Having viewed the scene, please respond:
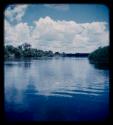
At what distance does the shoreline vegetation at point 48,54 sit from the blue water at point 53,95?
8cm

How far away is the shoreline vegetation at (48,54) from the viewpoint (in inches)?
82.6

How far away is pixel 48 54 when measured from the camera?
219 centimetres

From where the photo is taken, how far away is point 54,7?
209cm

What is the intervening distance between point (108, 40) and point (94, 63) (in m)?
0.26

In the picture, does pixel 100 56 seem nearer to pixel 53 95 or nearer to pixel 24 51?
pixel 53 95

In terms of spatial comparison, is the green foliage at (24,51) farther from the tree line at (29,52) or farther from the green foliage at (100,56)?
the green foliage at (100,56)

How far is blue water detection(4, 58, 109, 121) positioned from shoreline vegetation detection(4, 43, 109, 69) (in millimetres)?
82

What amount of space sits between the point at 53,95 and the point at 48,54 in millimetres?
369

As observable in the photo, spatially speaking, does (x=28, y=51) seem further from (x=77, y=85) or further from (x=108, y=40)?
(x=108, y=40)

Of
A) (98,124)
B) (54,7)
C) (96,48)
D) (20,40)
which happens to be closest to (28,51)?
(20,40)

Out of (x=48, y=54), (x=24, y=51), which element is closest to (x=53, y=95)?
(x=48, y=54)

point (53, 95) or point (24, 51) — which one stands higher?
point (24, 51)

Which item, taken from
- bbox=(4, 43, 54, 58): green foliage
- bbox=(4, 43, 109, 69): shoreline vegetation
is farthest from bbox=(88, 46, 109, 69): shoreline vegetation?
bbox=(4, 43, 54, 58): green foliage

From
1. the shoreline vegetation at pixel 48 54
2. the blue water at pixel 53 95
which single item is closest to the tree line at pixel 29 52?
the shoreline vegetation at pixel 48 54
